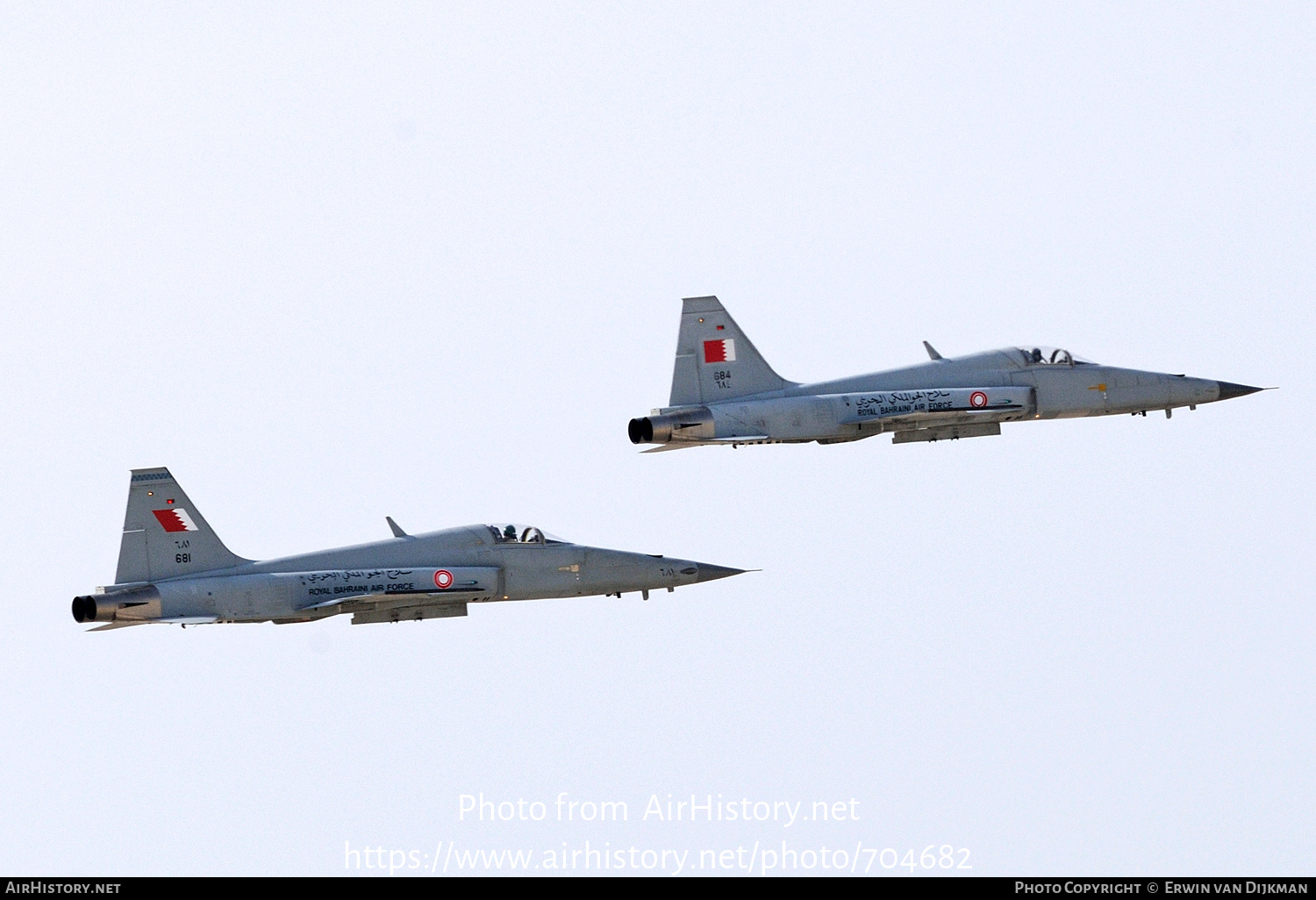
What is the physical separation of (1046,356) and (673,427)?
9992 mm

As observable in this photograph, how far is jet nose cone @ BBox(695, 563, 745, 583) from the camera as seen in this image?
72.4 metres

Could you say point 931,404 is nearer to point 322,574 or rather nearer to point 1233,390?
point 1233,390

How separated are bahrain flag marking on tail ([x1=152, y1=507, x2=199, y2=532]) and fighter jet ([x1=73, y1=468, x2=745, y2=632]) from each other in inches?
0.7

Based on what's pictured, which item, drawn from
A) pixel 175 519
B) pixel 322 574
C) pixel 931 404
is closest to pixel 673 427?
pixel 931 404

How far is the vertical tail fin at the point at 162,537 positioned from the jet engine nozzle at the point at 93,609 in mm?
767

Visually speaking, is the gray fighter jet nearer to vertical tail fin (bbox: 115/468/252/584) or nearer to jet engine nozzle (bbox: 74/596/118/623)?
vertical tail fin (bbox: 115/468/252/584)

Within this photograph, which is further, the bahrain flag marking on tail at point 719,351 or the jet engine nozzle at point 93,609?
the bahrain flag marking on tail at point 719,351

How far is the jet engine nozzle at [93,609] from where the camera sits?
218 ft

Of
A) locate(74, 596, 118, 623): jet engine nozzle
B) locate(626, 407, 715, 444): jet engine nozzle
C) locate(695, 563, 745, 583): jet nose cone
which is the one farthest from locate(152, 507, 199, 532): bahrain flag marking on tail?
locate(695, 563, 745, 583): jet nose cone

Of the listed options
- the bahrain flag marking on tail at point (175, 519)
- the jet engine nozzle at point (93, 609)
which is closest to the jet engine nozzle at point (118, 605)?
the jet engine nozzle at point (93, 609)

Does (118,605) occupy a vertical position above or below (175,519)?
below

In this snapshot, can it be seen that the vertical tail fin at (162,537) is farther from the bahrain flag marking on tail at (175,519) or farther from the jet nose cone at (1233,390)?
the jet nose cone at (1233,390)

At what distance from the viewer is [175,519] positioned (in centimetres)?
6781
